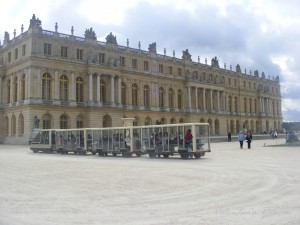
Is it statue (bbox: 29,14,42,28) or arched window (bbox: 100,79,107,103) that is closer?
statue (bbox: 29,14,42,28)

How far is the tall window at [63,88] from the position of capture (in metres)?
57.9

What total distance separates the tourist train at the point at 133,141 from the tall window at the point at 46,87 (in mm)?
18852

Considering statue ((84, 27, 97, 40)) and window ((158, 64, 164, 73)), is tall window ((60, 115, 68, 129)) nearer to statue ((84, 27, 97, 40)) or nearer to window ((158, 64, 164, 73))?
statue ((84, 27, 97, 40))

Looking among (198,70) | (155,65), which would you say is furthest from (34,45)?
(198,70)

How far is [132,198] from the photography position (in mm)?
10633

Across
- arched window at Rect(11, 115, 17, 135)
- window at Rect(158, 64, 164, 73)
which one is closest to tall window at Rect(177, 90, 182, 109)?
window at Rect(158, 64, 164, 73)

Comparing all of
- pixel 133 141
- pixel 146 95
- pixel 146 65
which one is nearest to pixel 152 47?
pixel 146 65

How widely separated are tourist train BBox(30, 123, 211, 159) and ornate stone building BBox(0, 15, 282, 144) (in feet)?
59.5

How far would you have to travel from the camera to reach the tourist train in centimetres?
2618

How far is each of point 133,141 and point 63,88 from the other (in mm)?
31727

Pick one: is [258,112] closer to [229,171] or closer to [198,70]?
[198,70]

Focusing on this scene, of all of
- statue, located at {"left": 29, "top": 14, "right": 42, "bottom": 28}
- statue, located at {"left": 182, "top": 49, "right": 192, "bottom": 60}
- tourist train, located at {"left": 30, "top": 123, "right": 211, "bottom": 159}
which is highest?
statue, located at {"left": 182, "top": 49, "right": 192, "bottom": 60}

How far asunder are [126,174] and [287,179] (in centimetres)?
663

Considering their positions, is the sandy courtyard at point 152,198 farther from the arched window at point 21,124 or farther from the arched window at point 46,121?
the arched window at point 21,124
